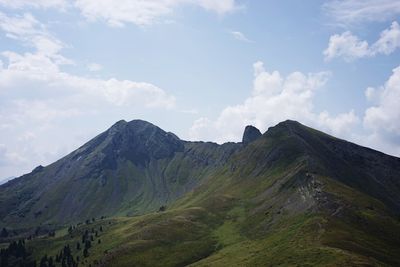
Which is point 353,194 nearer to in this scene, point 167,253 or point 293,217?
point 293,217

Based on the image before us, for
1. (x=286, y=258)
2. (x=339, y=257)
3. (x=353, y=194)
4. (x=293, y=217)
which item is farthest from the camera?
(x=353, y=194)

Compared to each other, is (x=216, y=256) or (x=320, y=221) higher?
(x=320, y=221)

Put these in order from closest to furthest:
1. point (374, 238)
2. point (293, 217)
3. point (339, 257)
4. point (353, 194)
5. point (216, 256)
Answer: point (339, 257) → point (374, 238) → point (216, 256) → point (293, 217) → point (353, 194)

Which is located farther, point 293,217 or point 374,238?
point 293,217

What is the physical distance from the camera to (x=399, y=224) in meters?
174

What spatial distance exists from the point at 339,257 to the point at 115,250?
365ft

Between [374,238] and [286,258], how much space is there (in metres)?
40.7

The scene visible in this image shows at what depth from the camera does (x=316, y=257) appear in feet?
403

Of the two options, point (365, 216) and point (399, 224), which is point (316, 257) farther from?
point (399, 224)

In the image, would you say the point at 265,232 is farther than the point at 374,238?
Yes

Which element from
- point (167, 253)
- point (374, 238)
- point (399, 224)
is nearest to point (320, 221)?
point (374, 238)

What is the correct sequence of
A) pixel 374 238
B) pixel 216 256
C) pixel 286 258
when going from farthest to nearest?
pixel 216 256 < pixel 374 238 < pixel 286 258

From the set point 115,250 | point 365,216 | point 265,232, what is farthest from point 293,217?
point 115,250

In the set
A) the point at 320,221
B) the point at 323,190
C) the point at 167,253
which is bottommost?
the point at 167,253
